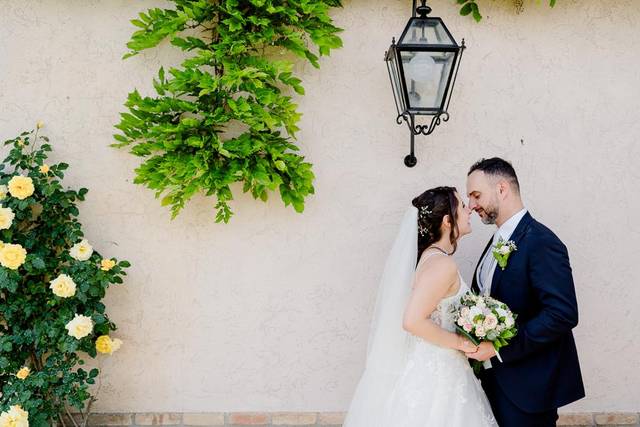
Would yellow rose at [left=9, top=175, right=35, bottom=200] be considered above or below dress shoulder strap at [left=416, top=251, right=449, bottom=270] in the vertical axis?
above

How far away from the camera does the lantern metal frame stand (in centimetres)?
317

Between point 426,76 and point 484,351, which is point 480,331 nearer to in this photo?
point 484,351

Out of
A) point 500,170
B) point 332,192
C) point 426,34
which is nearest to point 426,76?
point 426,34

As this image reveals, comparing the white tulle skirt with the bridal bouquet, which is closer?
the bridal bouquet

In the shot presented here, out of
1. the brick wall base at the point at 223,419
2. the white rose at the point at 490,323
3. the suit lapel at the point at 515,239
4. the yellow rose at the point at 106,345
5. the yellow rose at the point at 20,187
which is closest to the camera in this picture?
the white rose at the point at 490,323

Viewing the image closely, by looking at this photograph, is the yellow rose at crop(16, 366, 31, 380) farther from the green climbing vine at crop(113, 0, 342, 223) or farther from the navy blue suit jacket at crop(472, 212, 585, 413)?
the navy blue suit jacket at crop(472, 212, 585, 413)

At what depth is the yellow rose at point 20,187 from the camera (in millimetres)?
3322

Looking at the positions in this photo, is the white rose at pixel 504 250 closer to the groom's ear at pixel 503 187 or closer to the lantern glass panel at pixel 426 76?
the groom's ear at pixel 503 187

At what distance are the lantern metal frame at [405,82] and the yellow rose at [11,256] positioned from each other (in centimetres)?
212

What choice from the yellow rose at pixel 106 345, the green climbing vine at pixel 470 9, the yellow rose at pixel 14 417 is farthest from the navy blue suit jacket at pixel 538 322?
the yellow rose at pixel 14 417

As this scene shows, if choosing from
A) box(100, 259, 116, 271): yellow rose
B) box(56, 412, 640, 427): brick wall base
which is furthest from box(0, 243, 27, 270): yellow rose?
box(56, 412, 640, 427): brick wall base

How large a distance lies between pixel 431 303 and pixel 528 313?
511mm

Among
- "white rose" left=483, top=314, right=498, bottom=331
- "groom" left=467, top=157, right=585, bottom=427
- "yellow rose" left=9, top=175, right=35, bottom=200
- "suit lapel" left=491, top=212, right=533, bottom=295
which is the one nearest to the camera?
"white rose" left=483, top=314, right=498, bottom=331

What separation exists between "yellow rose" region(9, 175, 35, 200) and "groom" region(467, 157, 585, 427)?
236 centimetres
